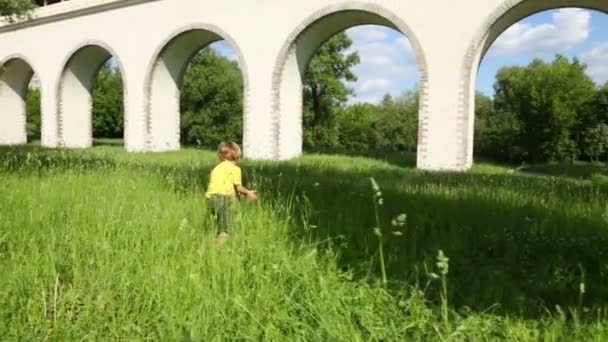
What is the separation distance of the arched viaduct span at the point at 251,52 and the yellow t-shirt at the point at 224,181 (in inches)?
463

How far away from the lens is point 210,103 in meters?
41.0

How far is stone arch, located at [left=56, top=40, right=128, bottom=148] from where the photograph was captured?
2686 centimetres

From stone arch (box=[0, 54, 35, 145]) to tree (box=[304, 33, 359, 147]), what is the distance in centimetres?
1826

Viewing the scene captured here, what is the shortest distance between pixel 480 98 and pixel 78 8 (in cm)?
5399

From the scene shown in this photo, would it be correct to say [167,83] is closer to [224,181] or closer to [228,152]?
[228,152]

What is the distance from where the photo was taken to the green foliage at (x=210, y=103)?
134 feet

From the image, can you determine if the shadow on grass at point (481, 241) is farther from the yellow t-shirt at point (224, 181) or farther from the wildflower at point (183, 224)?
the wildflower at point (183, 224)

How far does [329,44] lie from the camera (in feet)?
126

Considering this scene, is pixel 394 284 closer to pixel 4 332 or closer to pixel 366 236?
pixel 366 236

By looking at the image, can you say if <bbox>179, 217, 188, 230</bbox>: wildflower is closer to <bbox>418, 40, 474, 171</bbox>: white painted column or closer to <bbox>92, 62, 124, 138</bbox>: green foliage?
<bbox>418, 40, 474, 171</bbox>: white painted column

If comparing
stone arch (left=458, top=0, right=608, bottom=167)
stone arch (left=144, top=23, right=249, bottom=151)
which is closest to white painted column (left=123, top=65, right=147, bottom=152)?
stone arch (left=144, top=23, right=249, bottom=151)

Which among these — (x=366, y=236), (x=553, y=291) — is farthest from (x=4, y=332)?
(x=553, y=291)

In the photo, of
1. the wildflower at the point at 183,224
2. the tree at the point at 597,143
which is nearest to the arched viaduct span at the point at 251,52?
the tree at the point at 597,143

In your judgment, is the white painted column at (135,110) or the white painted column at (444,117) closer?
the white painted column at (444,117)
